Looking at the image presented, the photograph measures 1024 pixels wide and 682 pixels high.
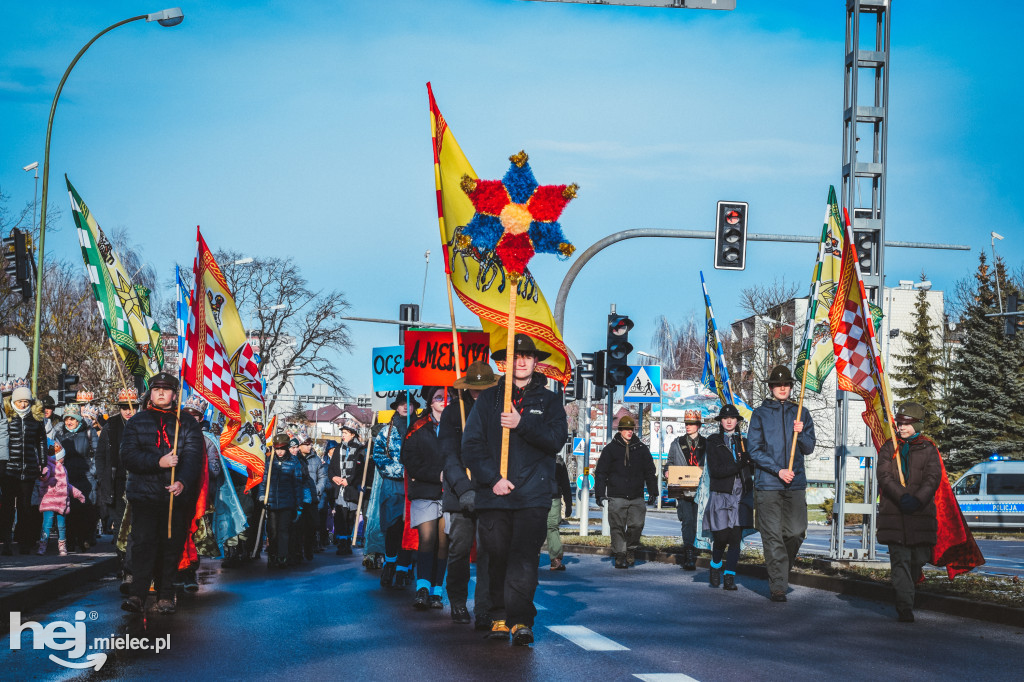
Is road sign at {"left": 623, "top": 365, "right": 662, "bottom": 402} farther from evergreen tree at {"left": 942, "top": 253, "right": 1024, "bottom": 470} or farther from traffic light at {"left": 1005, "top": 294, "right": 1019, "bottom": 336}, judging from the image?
evergreen tree at {"left": 942, "top": 253, "right": 1024, "bottom": 470}

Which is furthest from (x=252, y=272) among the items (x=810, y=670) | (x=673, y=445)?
(x=810, y=670)

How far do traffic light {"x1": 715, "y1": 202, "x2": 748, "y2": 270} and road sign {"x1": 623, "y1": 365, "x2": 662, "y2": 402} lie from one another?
19.0ft

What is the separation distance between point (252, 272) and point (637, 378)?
119ft

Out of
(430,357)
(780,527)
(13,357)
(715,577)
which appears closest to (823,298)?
(780,527)

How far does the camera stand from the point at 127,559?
1151 cm

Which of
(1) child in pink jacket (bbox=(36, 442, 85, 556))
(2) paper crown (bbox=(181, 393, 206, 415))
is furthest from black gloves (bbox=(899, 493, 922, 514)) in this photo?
(1) child in pink jacket (bbox=(36, 442, 85, 556))

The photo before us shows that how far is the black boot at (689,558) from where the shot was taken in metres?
16.4

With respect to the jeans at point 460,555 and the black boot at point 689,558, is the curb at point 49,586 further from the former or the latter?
the black boot at point 689,558

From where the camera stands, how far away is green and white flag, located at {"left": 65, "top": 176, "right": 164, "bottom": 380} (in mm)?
15383

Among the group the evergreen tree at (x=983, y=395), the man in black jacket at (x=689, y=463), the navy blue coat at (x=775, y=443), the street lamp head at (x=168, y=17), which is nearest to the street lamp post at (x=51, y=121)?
the street lamp head at (x=168, y=17)

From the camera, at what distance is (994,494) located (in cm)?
3616

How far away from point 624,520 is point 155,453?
7977 mm

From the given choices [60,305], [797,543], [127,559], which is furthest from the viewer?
[60,305]

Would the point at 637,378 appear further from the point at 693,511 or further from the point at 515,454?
the point at 515,454
